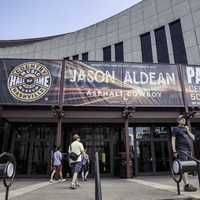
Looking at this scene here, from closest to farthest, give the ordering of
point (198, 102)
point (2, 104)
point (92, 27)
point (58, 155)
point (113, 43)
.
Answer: point (58, 155) → point (2, 104) → point (198, 102) → point (113, 43) → point (92, 27)

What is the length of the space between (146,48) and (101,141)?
1069 centimetres

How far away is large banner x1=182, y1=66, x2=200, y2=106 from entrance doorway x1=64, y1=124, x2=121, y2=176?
4.75 m

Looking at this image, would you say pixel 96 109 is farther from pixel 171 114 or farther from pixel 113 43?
pixel 113 43

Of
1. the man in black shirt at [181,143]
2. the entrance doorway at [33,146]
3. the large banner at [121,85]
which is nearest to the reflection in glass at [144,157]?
the large banner at [121,85]

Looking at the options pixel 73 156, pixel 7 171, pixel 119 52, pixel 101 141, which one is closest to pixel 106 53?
pixel 119 52

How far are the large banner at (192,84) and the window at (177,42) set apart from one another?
555 centimetres

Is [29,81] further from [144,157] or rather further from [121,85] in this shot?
[144,157]

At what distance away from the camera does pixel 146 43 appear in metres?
23.0

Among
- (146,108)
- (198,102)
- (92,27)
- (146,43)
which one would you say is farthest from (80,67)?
(92,27)

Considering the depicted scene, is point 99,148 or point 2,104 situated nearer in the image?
point 2,104

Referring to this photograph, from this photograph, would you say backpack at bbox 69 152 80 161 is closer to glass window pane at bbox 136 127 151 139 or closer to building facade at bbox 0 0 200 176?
building facade at bbox 0 0 200 176

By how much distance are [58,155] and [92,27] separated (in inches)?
694

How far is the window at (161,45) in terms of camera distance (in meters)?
21.6

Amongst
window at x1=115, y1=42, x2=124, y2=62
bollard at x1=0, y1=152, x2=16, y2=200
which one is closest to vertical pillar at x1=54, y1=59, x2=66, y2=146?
bollard at x1=0, y1=152, x2=16, y2=200
